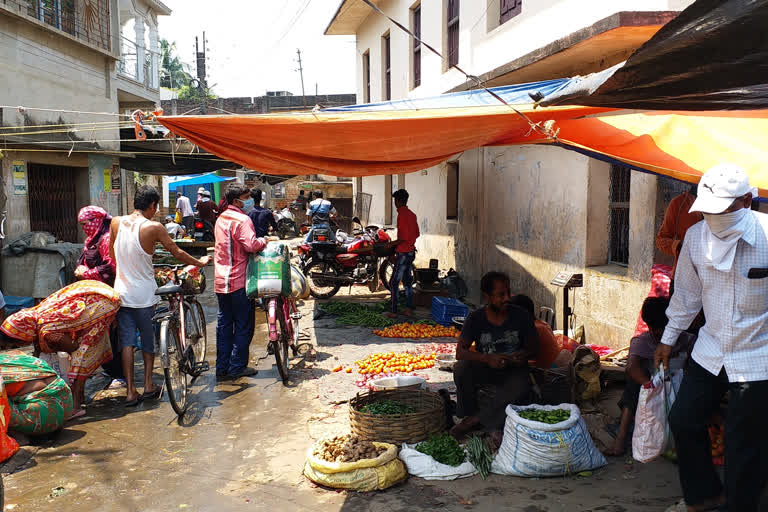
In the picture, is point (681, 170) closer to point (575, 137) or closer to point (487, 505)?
point (575, 137)

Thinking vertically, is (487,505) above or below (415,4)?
below

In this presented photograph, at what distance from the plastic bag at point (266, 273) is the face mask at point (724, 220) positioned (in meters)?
4.16

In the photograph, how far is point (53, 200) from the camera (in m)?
11.9

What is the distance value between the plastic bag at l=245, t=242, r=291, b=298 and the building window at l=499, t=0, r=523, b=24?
534 cm

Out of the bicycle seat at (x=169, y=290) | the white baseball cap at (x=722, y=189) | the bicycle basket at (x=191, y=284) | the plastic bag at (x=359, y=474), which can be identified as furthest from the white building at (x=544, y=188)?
the bicycle basket at (x=191, y=284)

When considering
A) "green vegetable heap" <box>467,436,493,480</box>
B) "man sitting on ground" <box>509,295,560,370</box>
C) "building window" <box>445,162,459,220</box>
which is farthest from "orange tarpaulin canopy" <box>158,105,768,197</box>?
"building window" <box>445,162,459,220</box>

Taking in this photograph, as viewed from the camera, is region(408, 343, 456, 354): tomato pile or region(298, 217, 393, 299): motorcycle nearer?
region(408, 343, 456, 354): tomato pile

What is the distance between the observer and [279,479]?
4102 millimetres

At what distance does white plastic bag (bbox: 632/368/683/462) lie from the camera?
11.5ft

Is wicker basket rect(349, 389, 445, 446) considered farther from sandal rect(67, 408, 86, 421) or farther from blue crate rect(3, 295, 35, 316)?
blue crate rect(3, 295, 35, 316)

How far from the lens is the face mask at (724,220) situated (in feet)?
9.50

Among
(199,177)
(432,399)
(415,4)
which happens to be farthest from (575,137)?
(199,177)

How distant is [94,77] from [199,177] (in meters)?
10.0

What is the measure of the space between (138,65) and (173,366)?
15037 mm
